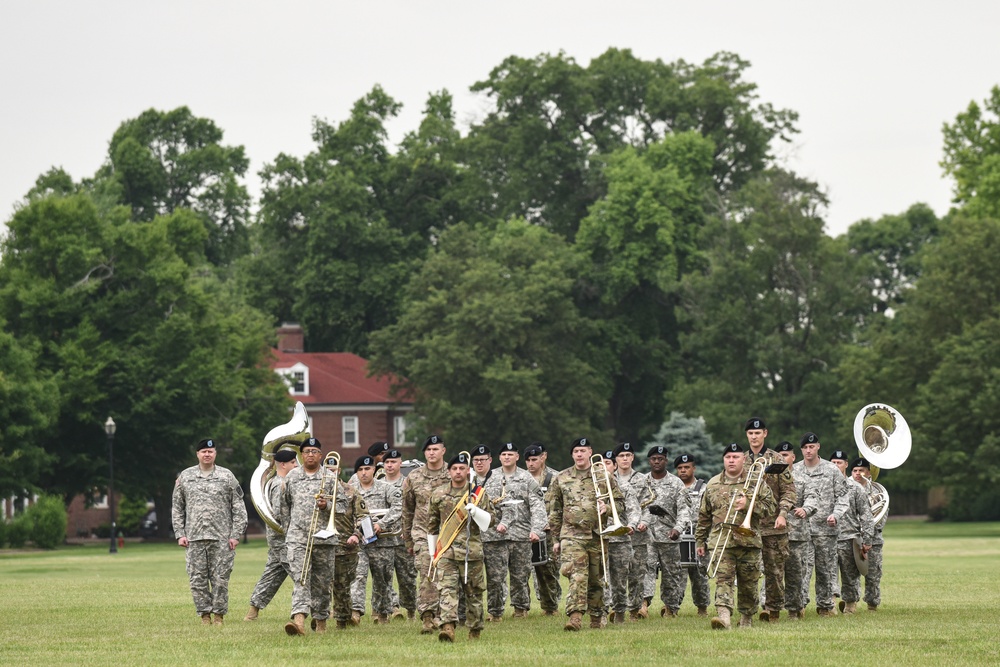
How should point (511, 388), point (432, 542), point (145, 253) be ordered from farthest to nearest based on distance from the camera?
point (511, 388), point (145, 253), point (432, 542)

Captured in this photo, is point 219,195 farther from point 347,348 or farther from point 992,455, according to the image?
point 992,455

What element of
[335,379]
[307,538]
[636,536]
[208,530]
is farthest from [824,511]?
[335,379]

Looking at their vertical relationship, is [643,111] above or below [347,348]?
above

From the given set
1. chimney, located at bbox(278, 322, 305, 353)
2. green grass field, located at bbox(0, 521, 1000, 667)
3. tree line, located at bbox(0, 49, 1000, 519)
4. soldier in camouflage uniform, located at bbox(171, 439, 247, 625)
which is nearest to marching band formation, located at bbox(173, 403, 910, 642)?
soldier in camouflage uniform, located at bbox(171, 439, 247, 625)

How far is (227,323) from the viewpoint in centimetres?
6725

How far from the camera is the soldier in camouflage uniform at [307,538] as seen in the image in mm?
18484

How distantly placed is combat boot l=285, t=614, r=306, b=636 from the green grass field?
17cm

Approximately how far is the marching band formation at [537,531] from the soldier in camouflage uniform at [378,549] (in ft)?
0.07

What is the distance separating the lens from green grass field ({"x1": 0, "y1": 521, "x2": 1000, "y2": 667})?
51.9 feet

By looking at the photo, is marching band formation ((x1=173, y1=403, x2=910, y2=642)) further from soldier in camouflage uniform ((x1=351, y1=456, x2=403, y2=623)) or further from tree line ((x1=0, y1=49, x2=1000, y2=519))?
tree line ((x1=0, y1=49, x2=1000, y2=519))

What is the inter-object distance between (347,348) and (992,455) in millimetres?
39182

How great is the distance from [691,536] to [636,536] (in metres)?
0.78

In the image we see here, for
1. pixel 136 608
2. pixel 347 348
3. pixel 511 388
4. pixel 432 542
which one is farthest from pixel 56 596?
pixel 347 348

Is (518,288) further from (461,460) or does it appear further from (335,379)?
(461,460)
